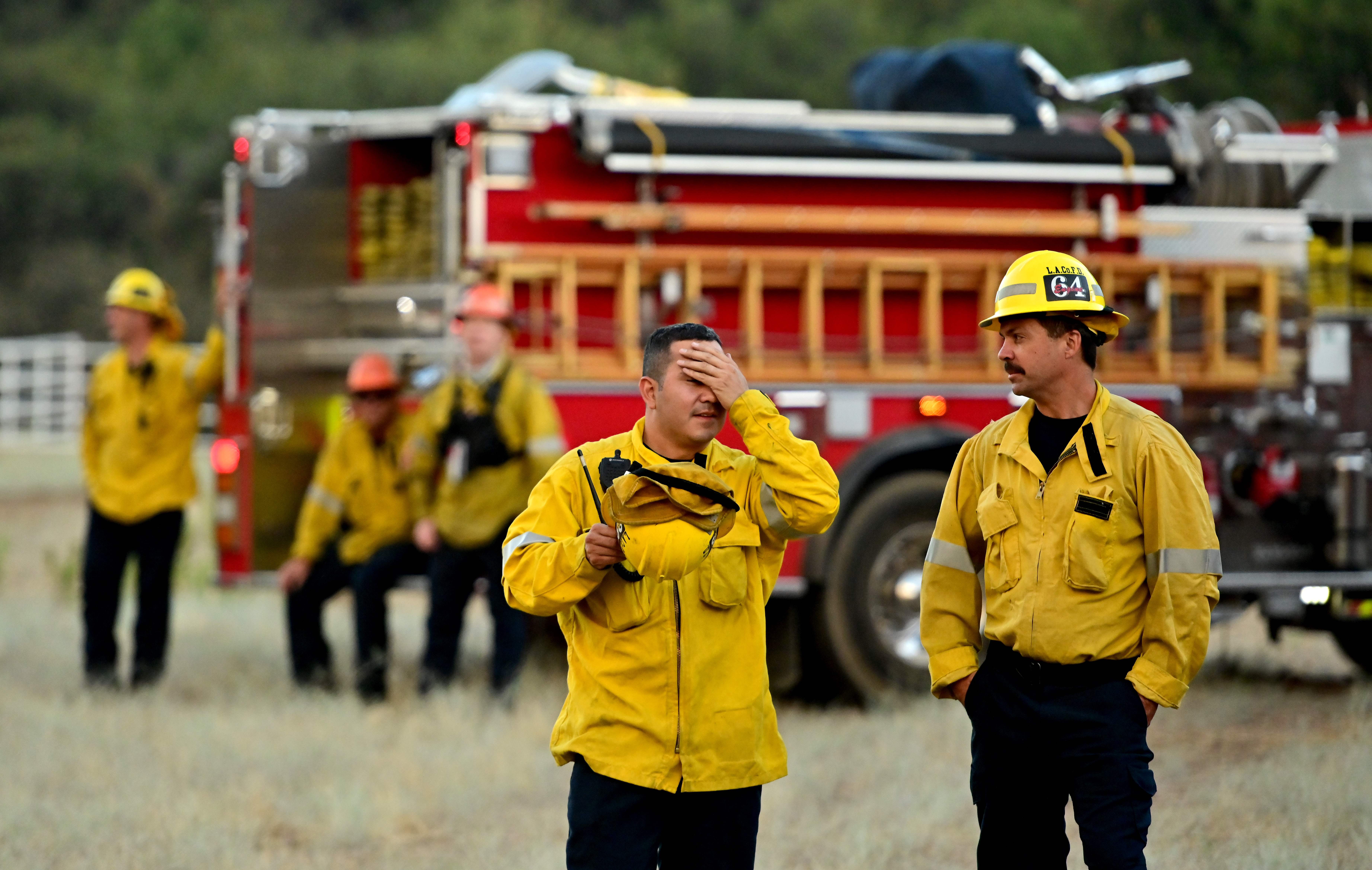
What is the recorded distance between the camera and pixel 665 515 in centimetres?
364

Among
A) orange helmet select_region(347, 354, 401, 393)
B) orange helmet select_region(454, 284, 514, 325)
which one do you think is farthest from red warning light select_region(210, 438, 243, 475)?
orange helmet select_region(454, 284, 514, 325)

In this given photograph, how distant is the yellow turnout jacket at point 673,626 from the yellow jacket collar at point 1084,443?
22.2 inches

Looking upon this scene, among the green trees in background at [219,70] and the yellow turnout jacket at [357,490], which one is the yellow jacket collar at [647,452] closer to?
the yellow turnout jacket at [357,490]

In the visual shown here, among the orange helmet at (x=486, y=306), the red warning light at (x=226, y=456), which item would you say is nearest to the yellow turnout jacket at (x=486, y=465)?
the orange helmet at (x=486, y=306)

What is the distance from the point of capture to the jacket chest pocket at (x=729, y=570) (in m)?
3.83

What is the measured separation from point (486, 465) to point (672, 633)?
4.19 meters

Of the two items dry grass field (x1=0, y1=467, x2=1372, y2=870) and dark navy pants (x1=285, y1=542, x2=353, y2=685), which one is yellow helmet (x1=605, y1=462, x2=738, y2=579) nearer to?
dry grass field (x1=0, y1=467, x2=1372, y2=870)

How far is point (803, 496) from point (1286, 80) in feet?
63.3

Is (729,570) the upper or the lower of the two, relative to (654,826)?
upper

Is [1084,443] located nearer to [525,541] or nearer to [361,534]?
[525,541]

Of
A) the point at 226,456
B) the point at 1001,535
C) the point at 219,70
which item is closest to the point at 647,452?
the point at 1001,535

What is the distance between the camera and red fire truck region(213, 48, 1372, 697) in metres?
7.97

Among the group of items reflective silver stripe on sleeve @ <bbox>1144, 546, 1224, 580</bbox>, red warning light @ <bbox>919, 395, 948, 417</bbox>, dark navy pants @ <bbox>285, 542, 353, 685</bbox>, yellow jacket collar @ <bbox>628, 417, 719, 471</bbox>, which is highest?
yellow jacket collar @ <bbox>628, 417, 719, 471</bbox>

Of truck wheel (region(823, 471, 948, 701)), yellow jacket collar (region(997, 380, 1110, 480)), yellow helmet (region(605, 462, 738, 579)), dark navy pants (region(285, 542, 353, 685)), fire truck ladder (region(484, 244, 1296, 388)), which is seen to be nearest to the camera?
yellow helmet (region(605, 462, 738, 579))
